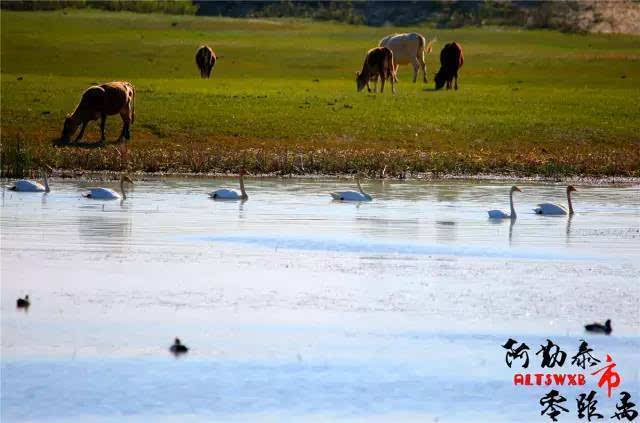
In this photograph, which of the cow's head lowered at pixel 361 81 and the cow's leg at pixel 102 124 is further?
the cow's head lowered at pixel 361 81

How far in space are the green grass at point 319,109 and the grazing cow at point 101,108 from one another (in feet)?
1.97

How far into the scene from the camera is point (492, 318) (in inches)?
622

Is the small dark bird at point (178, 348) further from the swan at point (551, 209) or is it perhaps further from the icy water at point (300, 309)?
the swan at point (551, 209)

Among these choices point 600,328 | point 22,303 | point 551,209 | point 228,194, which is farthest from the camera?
point 228,194

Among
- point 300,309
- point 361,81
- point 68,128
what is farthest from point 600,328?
point 361,81

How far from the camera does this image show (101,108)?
36844 millimetres

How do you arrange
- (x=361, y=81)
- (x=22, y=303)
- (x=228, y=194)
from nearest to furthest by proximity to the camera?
1. (x=22, y=303)
2. (x=228, y=194)
3. (x=361, y=81)

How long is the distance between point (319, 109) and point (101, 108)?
761 cm

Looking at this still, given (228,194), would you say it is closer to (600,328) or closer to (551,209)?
(551,209)

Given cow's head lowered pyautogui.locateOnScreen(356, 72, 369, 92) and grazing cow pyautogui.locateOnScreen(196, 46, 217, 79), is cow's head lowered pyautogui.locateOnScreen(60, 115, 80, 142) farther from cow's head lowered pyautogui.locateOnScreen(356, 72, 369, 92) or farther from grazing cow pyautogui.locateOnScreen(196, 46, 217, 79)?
grazing cow pyautogui.locateOnScreen(196, 46, 217, 79)

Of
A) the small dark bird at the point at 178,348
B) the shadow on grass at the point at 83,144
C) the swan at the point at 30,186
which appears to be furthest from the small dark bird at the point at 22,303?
the shadow on grass at the point at 83,144

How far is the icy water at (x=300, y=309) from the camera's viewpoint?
12.7 metres

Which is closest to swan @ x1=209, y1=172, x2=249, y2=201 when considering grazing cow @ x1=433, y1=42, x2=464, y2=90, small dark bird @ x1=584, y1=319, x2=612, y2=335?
small dark bird @ x1=584, y1=319, x2=612, y2=335

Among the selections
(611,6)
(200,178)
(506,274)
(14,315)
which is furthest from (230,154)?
(611,6)
